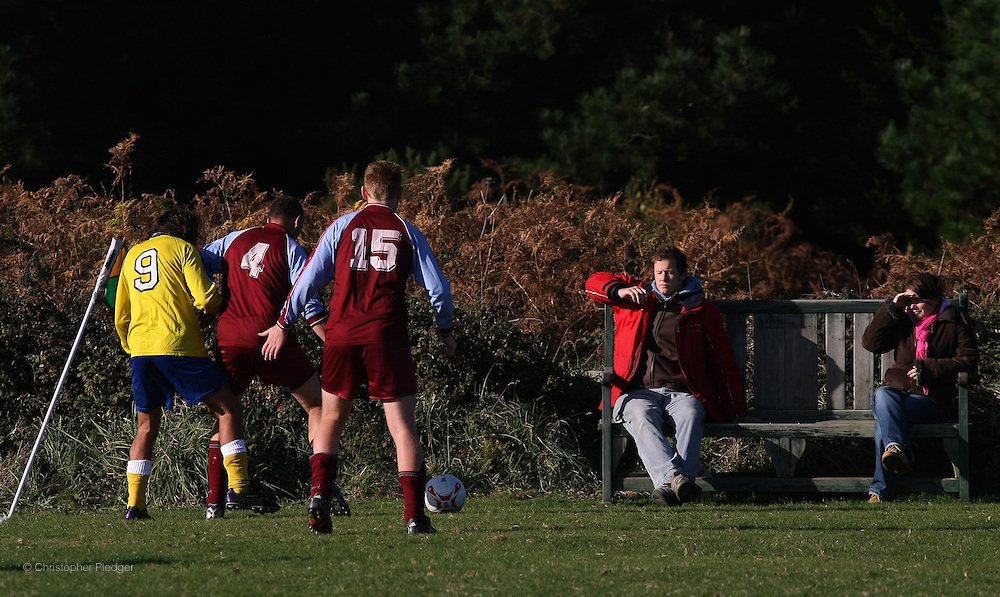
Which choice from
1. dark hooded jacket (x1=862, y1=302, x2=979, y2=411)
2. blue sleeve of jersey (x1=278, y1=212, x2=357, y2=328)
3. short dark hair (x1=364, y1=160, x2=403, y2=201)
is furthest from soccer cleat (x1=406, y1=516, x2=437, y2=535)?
dark hooded jacket (x1=862, y1=302, x2=979, y2=411)

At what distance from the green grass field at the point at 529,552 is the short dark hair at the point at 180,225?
1.52 metres

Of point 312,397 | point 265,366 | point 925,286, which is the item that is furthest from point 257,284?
point 925,286

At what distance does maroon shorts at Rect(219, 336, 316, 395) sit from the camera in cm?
793

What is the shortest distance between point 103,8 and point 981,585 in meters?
15.7

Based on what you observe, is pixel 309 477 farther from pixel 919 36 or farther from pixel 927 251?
pixel 919 36

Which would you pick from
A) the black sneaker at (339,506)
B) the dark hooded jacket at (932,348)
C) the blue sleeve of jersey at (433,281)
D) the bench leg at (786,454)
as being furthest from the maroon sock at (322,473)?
the dark hooded jacket at (932,348)

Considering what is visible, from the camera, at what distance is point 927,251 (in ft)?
60.2

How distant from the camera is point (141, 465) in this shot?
775 cm

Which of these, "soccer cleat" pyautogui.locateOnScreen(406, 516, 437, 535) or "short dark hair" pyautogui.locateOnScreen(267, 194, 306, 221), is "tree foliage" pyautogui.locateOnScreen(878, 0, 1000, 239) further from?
"soccer cleat" pyautogui.locateOnScreen(406, 516, 437, 535)

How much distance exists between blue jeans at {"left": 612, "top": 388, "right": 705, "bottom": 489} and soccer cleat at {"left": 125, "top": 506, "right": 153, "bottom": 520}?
2730 millimetres

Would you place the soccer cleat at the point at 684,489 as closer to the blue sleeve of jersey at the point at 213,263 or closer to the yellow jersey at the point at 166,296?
the yellow jersey at the point at 166,296

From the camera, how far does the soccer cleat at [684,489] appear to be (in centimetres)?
791

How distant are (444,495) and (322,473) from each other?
704 mm

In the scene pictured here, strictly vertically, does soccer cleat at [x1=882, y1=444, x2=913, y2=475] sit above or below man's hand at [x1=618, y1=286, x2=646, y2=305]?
below
